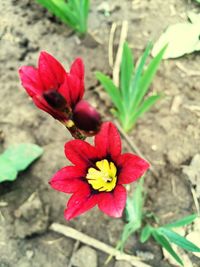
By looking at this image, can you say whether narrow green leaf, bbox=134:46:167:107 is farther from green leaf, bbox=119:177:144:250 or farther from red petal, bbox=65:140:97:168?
red petal, bbox=65:140:97:168

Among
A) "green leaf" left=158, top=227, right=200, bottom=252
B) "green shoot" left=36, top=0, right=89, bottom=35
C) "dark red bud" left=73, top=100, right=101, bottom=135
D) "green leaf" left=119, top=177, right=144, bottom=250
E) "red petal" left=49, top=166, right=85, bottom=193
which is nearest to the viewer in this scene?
"dark red bud" left=73, top=100, right=101, bottom=135

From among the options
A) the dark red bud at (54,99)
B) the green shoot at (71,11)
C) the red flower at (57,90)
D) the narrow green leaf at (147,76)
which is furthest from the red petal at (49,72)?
the green shoot at (71,11)

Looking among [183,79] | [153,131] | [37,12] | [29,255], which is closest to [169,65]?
[183,79]

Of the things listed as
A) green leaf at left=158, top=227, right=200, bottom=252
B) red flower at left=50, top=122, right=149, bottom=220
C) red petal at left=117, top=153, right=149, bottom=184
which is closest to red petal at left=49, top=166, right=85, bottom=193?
red flower at left=50, top=122, right=149, bottom=220

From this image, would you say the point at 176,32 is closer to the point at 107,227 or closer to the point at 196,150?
the point at 196,150

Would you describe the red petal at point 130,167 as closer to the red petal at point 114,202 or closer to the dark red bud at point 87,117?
the red petal at point 114,202

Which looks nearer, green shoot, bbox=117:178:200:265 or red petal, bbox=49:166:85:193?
red petal, bbox=49:166:85:193

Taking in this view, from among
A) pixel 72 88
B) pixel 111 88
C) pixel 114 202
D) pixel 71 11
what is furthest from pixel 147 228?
pixel 71 11
